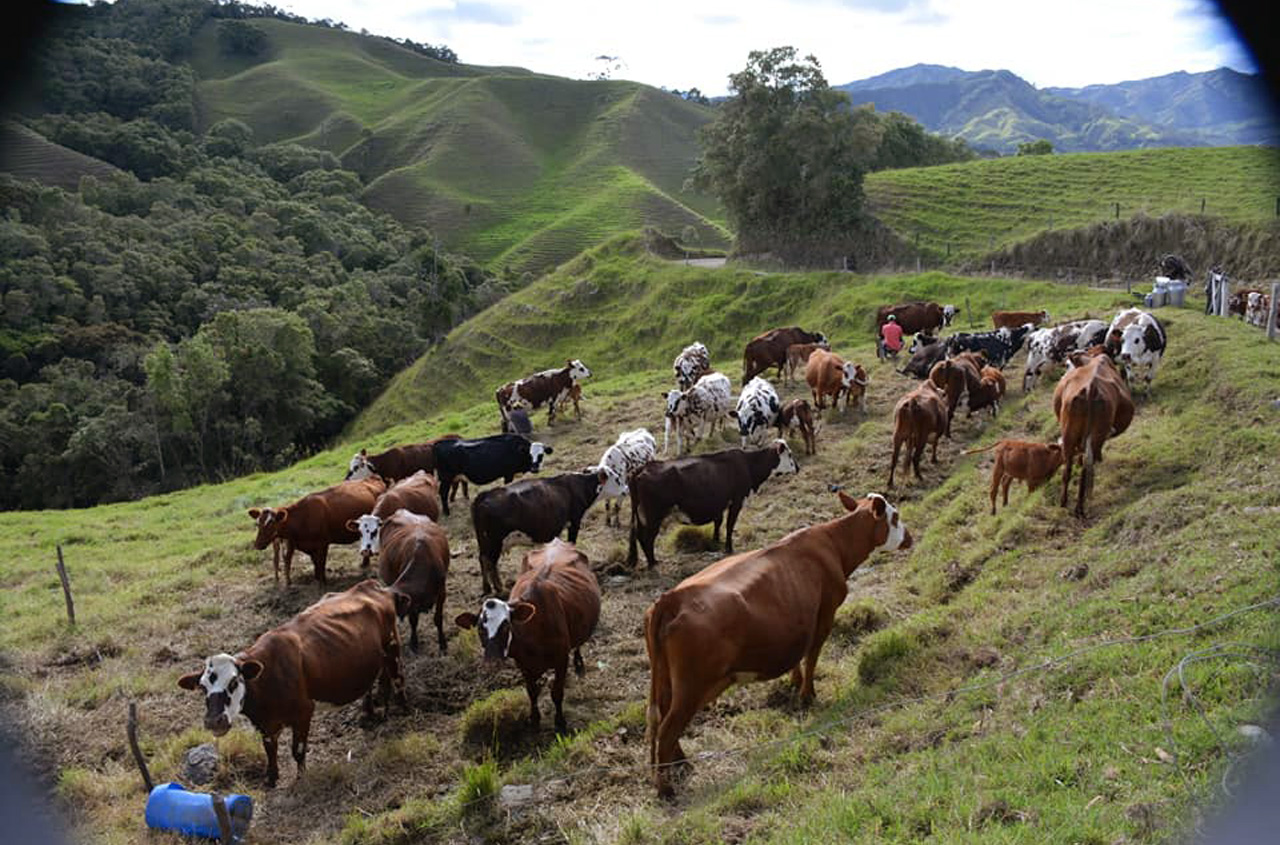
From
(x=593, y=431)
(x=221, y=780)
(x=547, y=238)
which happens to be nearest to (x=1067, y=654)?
(x=221, y=780)

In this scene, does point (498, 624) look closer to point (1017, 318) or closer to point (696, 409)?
point (696, 409)

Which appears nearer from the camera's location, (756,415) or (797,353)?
(756,415)

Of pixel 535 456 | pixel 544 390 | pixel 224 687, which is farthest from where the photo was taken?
pixel 544 390

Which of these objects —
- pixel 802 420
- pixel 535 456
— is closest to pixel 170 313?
pixel 535 456

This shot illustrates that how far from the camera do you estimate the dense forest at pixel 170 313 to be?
37156 mm

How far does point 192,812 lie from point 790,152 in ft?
123

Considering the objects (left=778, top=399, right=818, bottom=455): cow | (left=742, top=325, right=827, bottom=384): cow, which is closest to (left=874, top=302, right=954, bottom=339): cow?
(left=742, top=325, right=827, bottom=384): cow

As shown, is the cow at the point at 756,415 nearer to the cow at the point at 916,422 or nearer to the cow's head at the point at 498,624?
the cow at the point at 916,422

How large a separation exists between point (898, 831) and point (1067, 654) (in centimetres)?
233

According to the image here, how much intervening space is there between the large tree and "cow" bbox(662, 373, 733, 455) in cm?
2433

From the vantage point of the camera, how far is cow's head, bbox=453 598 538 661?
7.63 meters

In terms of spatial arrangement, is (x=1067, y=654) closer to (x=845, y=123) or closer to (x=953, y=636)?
(x=953, y=636)

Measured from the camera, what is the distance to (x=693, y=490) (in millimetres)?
A: 11516

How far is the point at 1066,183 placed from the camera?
4381 centimetres
